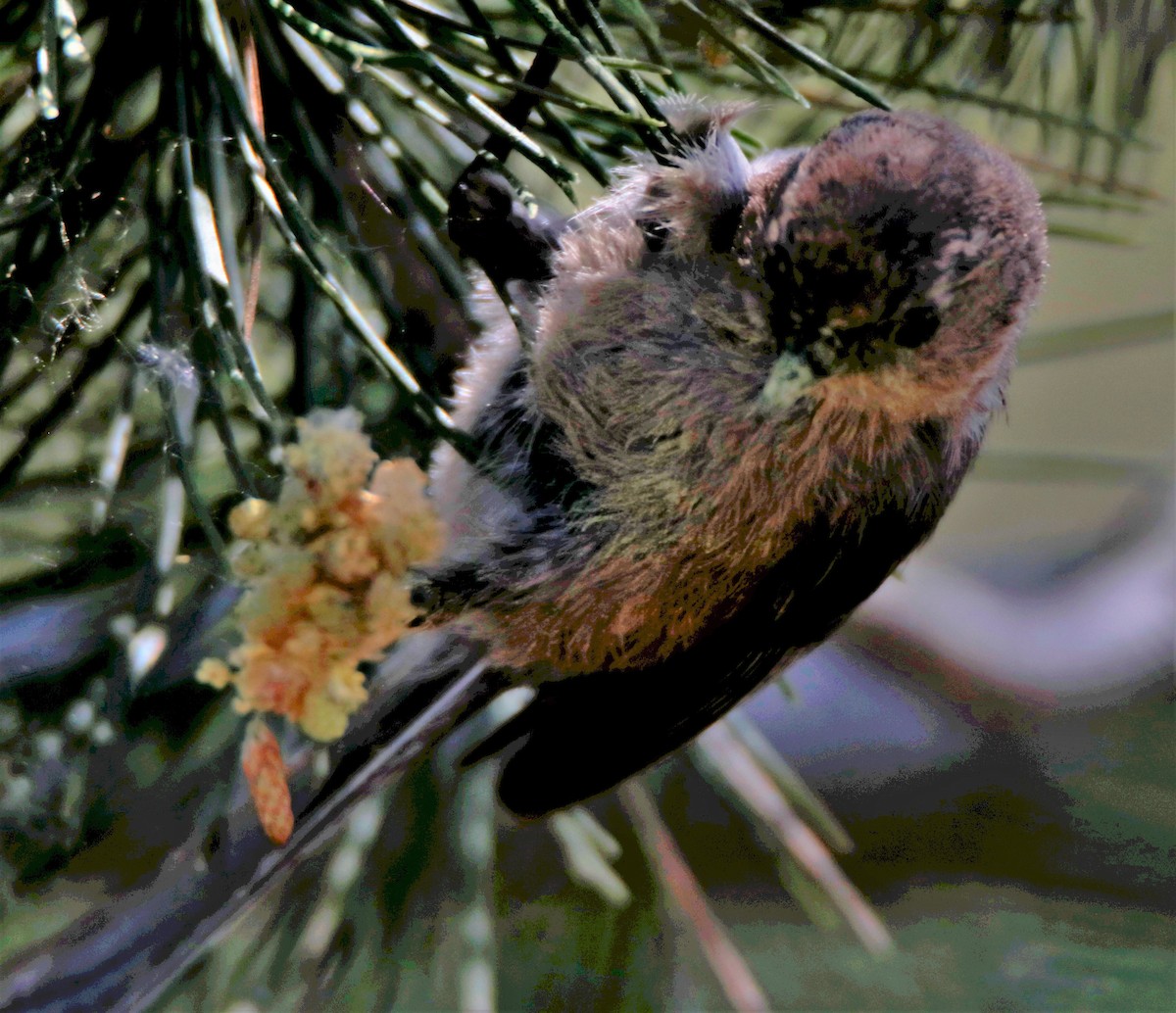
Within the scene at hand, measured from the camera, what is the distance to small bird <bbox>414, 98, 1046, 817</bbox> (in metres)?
0.53

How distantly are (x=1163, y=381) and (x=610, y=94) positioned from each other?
6.60 ft

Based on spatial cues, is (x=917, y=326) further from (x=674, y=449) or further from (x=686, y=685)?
(x=686, y=685)

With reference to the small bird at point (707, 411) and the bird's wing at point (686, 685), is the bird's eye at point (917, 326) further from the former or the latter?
the bird's wing at point (686, 685)

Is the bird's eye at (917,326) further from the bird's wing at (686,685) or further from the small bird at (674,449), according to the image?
the bird's wing at (686,685)

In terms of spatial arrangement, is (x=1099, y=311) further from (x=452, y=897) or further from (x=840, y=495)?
(x=452, y=897)

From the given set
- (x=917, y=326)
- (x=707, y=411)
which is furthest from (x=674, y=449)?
(x=917, y=326)

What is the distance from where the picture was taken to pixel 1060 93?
0.92 meters

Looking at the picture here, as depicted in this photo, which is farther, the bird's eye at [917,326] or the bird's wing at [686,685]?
the bird's wing at [686,685]

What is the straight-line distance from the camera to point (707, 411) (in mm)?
615

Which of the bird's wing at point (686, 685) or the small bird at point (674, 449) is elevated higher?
the small bird at point (674, 449)

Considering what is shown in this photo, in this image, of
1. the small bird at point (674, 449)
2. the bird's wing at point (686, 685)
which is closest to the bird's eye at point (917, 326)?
the small bird at point (674, 449)

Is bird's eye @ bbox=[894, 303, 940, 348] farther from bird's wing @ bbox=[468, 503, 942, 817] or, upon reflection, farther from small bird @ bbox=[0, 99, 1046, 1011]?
bird's wing @ bbox=[468, 503, 942, 817]

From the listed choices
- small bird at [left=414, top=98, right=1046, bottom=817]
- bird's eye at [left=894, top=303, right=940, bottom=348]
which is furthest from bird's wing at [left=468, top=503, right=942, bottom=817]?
bird's eye at [left=894, top=303, right=940, bottom=348]

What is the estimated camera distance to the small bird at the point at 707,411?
21.0 inches
